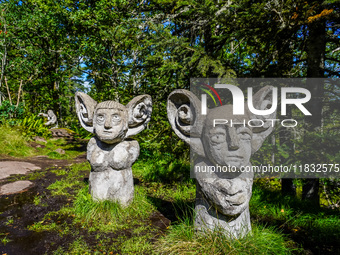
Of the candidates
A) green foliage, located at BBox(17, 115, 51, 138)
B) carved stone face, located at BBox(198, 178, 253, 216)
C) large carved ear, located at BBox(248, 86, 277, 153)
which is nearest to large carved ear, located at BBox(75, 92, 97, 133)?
carved stone face, located at BBox(198, 178, 253, 216)

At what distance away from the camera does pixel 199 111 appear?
9.05 ft

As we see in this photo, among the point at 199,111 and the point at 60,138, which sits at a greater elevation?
the point at 199,111

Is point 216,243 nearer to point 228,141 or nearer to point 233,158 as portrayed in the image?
point 233,158

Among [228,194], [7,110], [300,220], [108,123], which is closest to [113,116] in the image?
[108,123]

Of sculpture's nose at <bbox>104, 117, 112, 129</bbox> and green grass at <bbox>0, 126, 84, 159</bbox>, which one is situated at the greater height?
sculpture's nose at <bbox>104, 117, 112, 129</bbox>

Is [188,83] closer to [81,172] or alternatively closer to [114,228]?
[114,228]

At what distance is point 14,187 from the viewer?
15.9 feet

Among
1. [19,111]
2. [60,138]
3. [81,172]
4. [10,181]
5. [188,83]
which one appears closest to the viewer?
[188,83]

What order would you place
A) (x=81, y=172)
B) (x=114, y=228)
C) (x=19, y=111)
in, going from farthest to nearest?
1. (x=19, y=111)
2. (x=81, y=172)
3. (x=114, y=228)

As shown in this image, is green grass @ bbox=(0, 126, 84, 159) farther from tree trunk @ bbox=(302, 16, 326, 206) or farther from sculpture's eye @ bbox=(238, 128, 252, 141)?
tree trunk @ bbox=(302, 16, 326, 206)

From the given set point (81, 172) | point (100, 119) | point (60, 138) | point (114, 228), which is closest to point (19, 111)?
point (60, 138)

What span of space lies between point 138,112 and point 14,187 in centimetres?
338

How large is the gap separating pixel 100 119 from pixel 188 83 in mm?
2093

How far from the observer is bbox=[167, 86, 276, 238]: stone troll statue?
8.27 feet
